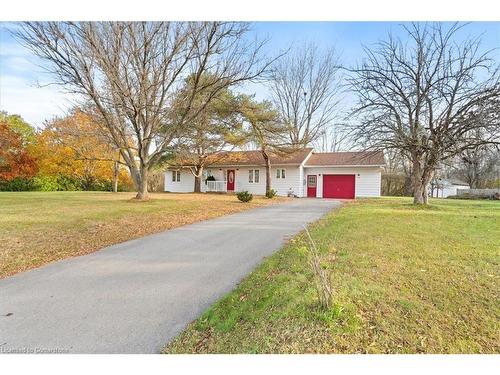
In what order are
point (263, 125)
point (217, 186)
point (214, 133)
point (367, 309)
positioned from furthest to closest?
1. point (217, 186)
2. point (214, 133)
3. point (263, 125)
4. point (367, 309)

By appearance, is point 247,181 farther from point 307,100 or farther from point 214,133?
point 307,100

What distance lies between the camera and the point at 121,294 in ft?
11.5

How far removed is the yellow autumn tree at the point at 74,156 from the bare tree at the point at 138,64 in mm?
7505

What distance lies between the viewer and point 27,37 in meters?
A: 9.04

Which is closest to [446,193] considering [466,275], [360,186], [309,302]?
[360,186]

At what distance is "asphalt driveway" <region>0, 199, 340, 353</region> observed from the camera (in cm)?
254

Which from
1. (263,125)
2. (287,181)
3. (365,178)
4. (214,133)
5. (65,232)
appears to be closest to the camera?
(65,232)

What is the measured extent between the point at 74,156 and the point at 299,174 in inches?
701

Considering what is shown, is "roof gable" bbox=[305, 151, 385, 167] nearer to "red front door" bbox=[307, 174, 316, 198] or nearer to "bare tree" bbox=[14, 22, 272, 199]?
"red front door" bbox=[307, 174, 316, 198]

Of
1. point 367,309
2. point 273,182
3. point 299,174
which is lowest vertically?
point 367,309

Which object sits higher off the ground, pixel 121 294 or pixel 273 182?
pixel 273 182

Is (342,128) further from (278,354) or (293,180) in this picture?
(278,354)

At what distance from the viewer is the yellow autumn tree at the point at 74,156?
20016mm

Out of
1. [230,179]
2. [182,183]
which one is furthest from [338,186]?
[182,183]
